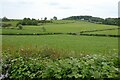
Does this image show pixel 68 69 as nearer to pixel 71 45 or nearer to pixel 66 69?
pixel 66 69

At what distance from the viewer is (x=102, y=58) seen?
589 cm

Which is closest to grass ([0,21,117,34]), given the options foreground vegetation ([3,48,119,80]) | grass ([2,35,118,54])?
grass ([2,35,118,54])

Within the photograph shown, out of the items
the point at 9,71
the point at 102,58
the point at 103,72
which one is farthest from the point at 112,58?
the point at 9,71

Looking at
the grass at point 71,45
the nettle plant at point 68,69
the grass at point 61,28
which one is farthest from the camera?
the grass at point 61,28

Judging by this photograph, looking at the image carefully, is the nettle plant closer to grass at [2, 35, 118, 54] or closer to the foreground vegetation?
the foreground vegetation

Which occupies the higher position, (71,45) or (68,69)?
(68,69)

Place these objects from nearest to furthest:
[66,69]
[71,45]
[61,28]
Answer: [66,69] < [71,45] < [61,28]

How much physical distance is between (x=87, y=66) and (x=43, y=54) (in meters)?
2.84

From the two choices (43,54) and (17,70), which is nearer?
(17,70)

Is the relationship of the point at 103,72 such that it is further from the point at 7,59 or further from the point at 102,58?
the point at 7,59

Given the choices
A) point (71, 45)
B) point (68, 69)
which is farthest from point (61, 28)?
point (68, 69)

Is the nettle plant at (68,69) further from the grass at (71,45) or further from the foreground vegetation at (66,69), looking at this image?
the grass at (71,45)

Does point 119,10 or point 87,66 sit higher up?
point 119,10

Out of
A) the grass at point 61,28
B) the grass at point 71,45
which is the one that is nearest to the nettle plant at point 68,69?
the grass at point 71,45
